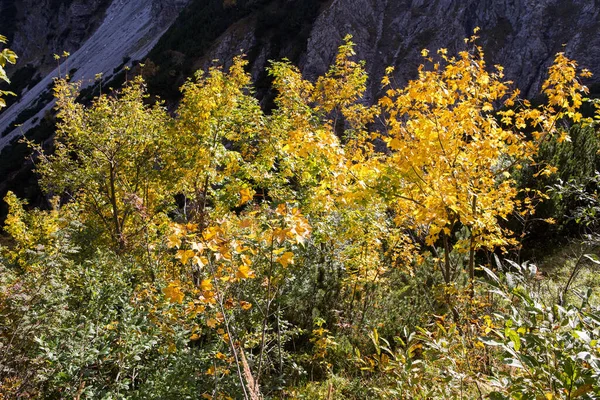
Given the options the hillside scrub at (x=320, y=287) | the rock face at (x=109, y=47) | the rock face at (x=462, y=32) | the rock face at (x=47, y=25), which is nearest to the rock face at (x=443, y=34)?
the rock face at (x=462, y=32)

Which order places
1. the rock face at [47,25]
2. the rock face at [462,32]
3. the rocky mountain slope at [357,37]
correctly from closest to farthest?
the rock face at [462,32] < the rocky mountain slope at [357,37] < the rock face at [47,25]

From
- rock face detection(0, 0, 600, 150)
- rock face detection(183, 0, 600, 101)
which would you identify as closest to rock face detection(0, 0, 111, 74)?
rock face detection(0, 0, 600, 150)

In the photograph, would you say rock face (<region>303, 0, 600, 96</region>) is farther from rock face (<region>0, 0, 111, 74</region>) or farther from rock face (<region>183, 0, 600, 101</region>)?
rock face (<region>0, 0, 111, 74</region>)

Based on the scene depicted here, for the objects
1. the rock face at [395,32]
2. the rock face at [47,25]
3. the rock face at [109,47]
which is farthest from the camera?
the rock face at [47,25]

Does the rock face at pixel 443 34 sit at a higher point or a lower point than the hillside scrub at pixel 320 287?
higher

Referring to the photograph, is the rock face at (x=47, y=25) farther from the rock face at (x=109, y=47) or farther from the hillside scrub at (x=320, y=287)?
the hillside scrub at (x=320, y=287)

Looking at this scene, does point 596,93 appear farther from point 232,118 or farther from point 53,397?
point 53,397

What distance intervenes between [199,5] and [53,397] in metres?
39.0

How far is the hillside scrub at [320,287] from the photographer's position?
1.88 meters

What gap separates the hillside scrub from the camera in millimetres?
1883

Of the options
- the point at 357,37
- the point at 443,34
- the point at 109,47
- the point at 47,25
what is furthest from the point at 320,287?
the point at 47,25

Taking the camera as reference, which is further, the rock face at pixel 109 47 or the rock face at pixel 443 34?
the rock face at pixel 109 47

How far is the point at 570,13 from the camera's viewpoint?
848 inches

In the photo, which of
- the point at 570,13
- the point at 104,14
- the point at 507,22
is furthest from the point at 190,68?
the point at 104,14
